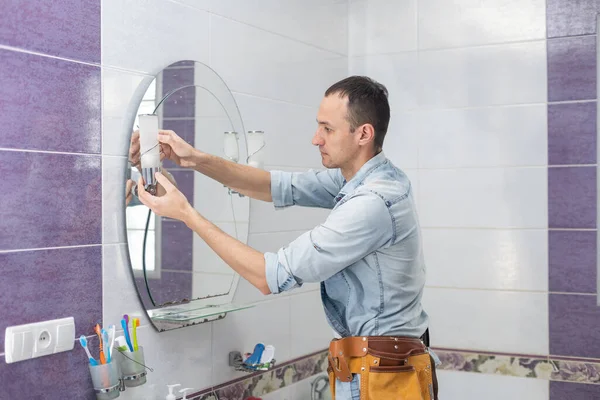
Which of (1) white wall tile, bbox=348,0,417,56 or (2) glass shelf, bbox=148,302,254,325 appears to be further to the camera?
(1) white wall tile, bbox=348,0,417,56

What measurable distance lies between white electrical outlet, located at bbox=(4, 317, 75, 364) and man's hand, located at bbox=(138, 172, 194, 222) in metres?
0.36

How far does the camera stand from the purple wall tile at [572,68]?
281cm

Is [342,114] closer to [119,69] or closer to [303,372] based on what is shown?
[119,69]

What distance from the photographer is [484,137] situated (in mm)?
2994

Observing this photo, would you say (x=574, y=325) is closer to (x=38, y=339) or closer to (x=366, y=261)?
(x=366, y=261)

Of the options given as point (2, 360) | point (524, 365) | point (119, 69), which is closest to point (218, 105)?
point (119, 69)

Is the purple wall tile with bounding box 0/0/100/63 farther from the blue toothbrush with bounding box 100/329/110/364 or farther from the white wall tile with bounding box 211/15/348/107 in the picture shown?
the blue toothbrush with bounding box 100/329/110/364

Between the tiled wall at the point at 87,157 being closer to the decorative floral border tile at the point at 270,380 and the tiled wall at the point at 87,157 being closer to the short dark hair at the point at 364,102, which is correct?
the decorative floral border tile at the point at 270,380

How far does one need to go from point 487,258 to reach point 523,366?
0.47 m

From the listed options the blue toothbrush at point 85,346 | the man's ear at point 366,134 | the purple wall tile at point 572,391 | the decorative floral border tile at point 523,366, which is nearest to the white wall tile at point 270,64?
the man's ear at point 366,134

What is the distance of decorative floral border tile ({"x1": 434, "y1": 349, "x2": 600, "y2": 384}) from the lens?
2811mm

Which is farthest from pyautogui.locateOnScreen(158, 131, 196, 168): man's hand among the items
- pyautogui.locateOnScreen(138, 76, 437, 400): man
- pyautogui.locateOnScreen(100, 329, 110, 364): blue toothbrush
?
pyautogui.locateOnScreen(100, 329, 110, 364): blue toothbrush

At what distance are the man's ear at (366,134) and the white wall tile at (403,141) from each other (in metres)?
1.09

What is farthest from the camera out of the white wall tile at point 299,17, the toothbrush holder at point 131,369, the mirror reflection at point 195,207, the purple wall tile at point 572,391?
the purple wall tile at point 572,391
